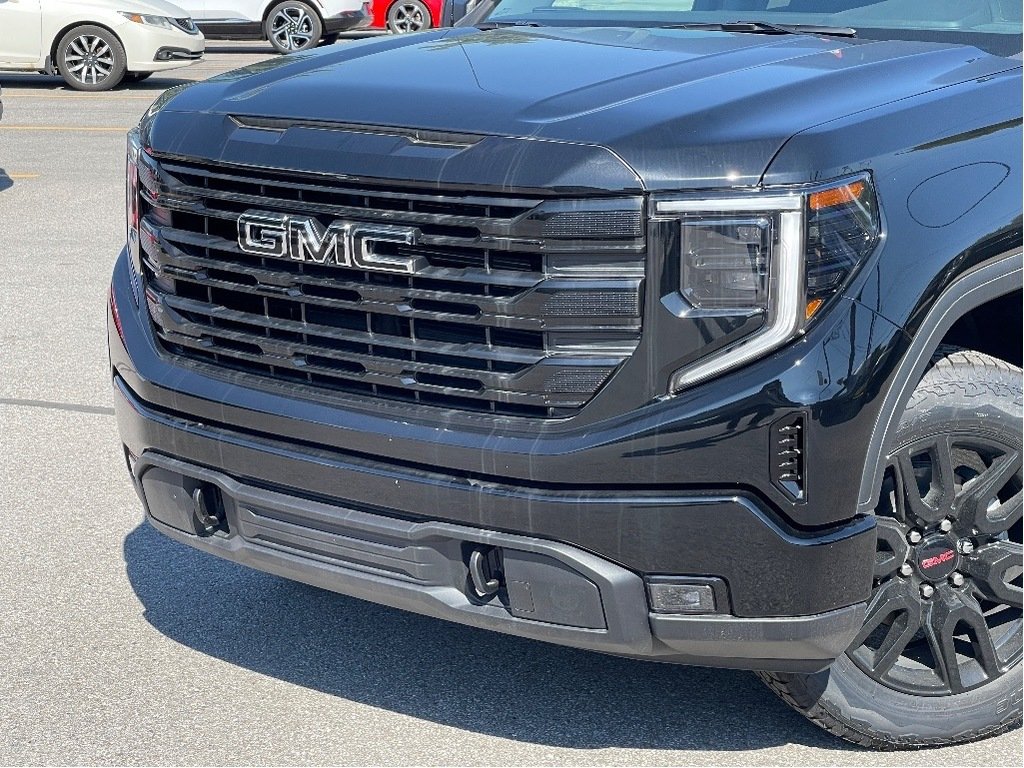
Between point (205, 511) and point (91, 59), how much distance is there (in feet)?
48.2

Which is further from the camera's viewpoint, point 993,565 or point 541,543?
point 993,565

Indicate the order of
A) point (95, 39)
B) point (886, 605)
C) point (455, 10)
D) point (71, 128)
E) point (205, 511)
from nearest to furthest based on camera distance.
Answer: point (886, 605), point (205, 511), point (455, 10), point (71, 128), point (95, 39)

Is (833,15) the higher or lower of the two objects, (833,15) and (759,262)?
the higher

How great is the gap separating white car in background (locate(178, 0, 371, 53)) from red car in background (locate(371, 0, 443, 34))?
1283 mm

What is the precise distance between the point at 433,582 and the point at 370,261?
66 centimetres

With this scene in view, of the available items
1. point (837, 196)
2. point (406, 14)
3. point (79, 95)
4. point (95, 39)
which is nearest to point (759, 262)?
point (837, 196)

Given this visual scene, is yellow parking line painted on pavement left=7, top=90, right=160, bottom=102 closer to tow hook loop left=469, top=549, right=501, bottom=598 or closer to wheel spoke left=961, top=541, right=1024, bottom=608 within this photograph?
tow hook loop left=469, top=549, right=501, bottom=598

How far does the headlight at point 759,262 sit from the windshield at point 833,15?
3.82 feet

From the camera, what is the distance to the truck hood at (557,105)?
2826mm

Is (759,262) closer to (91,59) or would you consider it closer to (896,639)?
(896,639)

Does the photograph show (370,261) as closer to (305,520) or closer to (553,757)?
(305,520)

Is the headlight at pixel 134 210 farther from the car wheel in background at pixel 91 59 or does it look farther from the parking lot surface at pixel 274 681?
the car wheel in background at pixel 91 59

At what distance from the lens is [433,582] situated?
10.0 feet

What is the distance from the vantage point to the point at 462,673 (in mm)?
3779
